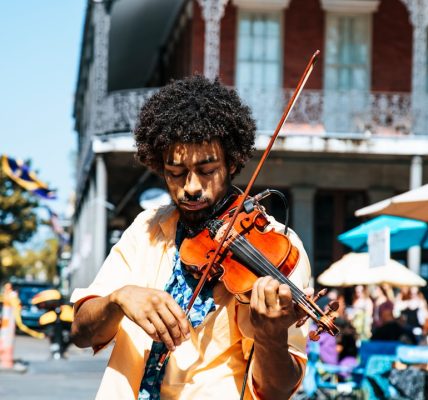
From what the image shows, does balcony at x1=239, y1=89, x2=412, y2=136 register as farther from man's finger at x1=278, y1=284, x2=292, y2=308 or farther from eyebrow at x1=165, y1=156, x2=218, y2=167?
man's finger at x1=278, y1=284, x2=292, y2=308

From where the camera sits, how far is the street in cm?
1387

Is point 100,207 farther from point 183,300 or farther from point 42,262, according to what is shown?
point 42,262

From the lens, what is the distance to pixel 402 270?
15.7 metres

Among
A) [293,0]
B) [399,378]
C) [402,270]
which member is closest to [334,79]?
[293,0]

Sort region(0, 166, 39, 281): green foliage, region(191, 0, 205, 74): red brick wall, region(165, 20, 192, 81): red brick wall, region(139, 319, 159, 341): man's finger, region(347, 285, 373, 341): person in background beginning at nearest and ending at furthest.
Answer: region(139, 319, 159, 341): man's finger
region(347, 285, 373, 341): person in background
region(191, 0, 205, 74): red brick wall
region(165, 20, 192, 81): red brick wall
region(0, 166, 39, 281): green foliage

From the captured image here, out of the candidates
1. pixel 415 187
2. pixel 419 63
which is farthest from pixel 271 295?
pixel 419 63

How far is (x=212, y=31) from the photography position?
2158cm

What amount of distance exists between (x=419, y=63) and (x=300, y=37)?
11.9ft

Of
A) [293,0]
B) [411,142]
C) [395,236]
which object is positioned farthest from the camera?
[293,0]

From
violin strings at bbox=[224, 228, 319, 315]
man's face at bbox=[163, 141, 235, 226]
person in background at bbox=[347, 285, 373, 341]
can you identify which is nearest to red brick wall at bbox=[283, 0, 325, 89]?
person in background at bbox=[347, 285, 373, 341]

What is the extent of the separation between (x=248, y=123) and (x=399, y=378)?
7899 millimetres

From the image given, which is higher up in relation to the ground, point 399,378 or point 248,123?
point 248,123

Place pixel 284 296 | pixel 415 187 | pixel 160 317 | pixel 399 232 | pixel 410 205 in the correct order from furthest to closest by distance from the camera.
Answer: pixel 415 187 < pixel 399 232 < pixel 410 205 < pixel 160 317 < pixel 284 296

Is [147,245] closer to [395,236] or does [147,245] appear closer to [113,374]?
[113,374]
